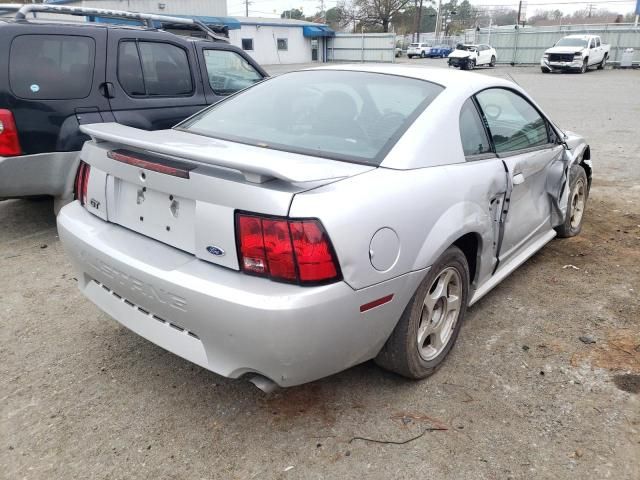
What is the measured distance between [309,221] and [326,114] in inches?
43.0

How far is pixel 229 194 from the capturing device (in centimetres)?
203

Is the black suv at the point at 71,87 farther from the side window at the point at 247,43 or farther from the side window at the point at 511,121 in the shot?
the side window at the point at 247,43

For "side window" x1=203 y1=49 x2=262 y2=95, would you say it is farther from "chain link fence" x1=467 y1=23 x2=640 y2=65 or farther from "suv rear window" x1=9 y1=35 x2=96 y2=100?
"chain link fence" x1=467 y1=23 x2=640 y2=65

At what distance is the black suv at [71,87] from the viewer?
426 cm

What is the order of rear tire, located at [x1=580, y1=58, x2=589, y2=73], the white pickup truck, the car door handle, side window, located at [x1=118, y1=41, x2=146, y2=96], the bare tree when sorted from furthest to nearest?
1. the bare tree
2. rear tire, located at [x1=580, y1=58, x2=589, y2=73]
3. the white pickup truck
4. side window, located at [x1=118, y1=41, x2=146, y2=96]
5. the car door handle

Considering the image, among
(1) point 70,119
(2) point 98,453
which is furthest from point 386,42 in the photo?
(2) point 98,453

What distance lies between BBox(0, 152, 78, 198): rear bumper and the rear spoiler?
Result: 76.2 inches

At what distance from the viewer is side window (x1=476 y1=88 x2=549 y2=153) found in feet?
10.3

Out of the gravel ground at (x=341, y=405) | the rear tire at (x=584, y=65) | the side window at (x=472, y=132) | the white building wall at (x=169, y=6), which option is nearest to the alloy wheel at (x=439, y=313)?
the gravel ground at (x=341, y=405)

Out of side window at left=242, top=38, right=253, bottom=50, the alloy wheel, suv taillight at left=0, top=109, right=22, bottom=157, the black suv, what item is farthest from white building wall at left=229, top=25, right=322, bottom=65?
the alloy wheel

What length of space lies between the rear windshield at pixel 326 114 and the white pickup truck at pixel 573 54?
93.4 feet

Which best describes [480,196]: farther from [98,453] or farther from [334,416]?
[98,453]

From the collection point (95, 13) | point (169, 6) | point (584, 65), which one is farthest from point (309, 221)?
point (169, 6)

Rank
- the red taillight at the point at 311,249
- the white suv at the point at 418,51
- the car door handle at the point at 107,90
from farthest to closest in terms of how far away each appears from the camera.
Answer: the white suv at the point at 418,51 < the car door handle at the point at 107,90 < the red taillight at the point at 311,249
